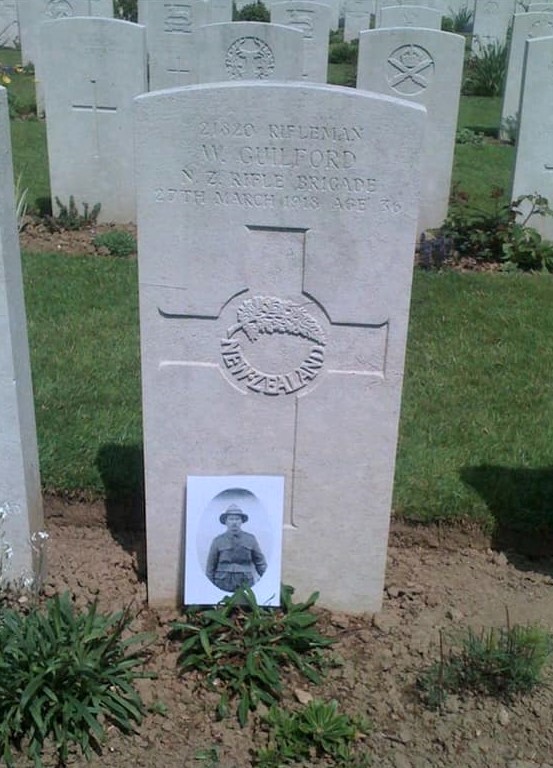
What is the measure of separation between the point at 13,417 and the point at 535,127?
18.5 feet

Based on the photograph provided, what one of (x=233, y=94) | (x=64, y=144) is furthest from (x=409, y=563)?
(x=64, y=144)

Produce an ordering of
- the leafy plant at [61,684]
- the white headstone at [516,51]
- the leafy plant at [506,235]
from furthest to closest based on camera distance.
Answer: the white headstone at [516,51]
the leafy plant at [506,235]
the leafy plant at [61,684]

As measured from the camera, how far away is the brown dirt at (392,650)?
275 centimetres

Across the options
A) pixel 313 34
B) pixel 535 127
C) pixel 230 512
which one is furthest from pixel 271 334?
pixel 313 34

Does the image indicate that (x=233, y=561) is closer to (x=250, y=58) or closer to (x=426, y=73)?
(x=426, y=73)

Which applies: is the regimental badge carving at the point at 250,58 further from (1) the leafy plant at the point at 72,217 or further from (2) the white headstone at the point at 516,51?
(2) the white headstone at the point at 516,51

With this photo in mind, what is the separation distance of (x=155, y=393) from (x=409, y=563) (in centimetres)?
132

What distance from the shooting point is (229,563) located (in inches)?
124

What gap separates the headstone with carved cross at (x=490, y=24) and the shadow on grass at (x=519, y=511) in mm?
15292

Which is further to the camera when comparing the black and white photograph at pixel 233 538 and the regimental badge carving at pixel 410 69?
the regimental badge carving at pixel 410 69

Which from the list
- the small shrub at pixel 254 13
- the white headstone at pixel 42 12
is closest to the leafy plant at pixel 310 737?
the white headstone at pixel 42 12

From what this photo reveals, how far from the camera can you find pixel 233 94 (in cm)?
264

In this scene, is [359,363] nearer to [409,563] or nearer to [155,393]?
[155,393]

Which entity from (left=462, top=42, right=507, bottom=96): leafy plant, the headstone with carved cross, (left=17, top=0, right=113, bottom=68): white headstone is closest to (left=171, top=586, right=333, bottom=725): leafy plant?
(left=17, top=0, right=113, bottom=68): white headstone
